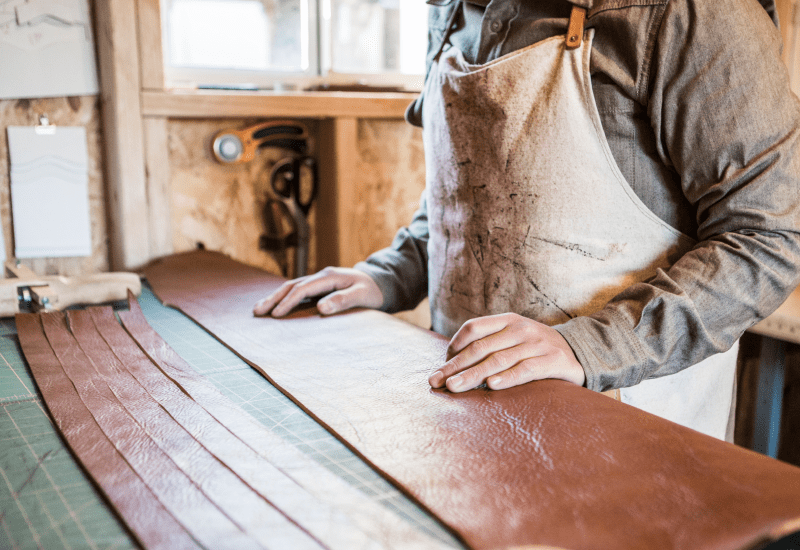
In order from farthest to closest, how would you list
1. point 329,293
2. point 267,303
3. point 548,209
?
1. point 329,293
2. point 267,303
3. point 548,209

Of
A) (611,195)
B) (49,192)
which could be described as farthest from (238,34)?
(611,195)

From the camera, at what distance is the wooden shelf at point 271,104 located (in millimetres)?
1540

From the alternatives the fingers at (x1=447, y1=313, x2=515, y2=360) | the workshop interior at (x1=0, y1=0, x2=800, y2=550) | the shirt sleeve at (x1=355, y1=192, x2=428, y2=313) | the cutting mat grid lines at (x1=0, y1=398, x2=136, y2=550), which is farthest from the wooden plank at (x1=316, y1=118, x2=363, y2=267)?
the cutting mat grid lines at (x1=0, y1=398, x2=136, y2=550)

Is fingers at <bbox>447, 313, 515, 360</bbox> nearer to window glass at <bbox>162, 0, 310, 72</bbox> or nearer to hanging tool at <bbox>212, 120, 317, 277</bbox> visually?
hanging tool at <bbox>212, 120, 317, 277</bbox>

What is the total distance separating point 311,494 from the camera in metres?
0.55

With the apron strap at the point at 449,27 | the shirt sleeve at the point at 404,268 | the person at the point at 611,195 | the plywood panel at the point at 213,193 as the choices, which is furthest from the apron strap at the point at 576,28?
the plywood panel at the point at 213,193

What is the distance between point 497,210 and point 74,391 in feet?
2.12

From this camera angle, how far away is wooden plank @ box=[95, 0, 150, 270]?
1.47 meters

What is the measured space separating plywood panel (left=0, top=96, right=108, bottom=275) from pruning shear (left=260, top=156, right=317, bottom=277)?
41 centimetres

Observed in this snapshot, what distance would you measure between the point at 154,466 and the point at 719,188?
2.43ft

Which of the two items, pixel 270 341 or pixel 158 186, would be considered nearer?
pixel 270 341

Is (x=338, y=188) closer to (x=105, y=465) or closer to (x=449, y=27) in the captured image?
(x=449, y=27)

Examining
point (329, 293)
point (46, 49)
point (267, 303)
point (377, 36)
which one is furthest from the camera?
point (377, 36)

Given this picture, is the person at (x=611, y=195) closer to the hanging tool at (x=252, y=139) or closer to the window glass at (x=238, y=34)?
the hanging tool at (x=252, y=139)
